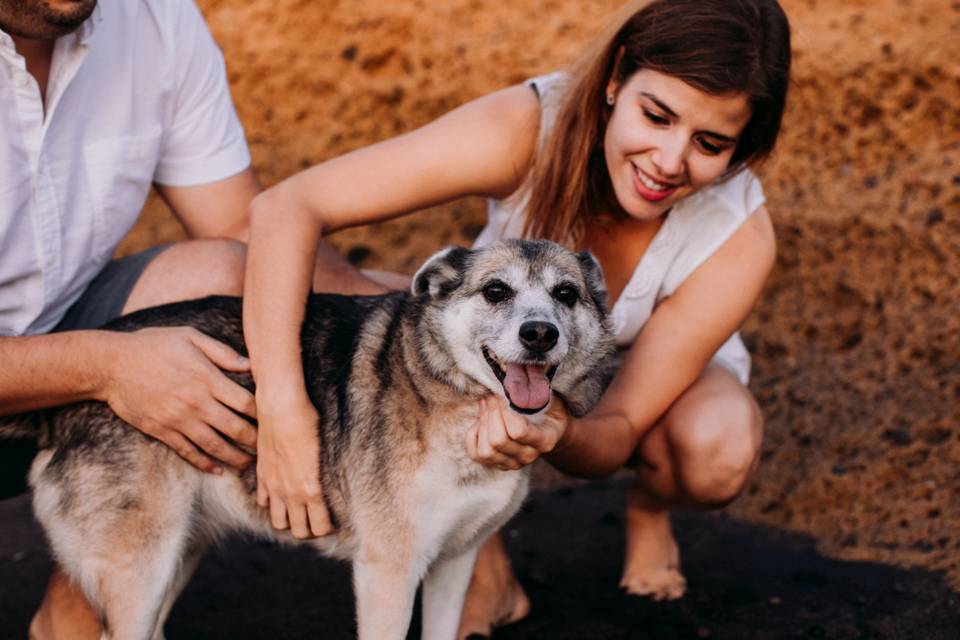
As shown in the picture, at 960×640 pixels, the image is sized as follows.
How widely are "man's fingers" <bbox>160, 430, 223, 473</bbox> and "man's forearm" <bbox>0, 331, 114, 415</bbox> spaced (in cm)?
24

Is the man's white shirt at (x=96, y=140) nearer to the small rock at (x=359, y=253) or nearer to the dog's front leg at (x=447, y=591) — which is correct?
the dog's front leg at (x=447, y=591)

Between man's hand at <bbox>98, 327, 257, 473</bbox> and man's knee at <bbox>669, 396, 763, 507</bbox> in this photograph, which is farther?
man's knee at <bbox>669, 396, 763, 507</bbox>

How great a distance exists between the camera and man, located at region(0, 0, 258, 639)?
304 centimetres

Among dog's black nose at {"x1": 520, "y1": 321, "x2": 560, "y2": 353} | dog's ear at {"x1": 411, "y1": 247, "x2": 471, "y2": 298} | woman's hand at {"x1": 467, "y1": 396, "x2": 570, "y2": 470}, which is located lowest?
woman's hand at {"x1": 467, "y1": 396, "x2": 570, "y2": 470}

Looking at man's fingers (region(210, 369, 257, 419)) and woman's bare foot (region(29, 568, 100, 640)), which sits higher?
man's fingers (region(210, 369, 257, 419))

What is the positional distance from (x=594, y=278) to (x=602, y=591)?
139 centimetres

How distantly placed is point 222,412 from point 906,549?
2780 mm

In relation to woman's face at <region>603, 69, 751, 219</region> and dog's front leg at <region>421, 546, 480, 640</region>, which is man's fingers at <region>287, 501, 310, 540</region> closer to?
dog's front leg at <region>421, 546, 480, 640</region>

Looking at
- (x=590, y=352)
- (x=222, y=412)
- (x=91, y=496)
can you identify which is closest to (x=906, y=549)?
(x=590, y=352)

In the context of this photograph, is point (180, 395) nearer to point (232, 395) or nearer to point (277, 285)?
point (232, 395)

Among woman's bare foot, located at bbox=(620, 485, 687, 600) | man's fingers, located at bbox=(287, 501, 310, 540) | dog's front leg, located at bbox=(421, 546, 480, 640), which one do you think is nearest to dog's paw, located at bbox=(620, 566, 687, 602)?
woman's bare foot, located at bbox=(620, 485, 687, 600)

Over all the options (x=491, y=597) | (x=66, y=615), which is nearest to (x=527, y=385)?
(x=491, y=597)

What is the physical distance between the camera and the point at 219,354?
317 centimetres

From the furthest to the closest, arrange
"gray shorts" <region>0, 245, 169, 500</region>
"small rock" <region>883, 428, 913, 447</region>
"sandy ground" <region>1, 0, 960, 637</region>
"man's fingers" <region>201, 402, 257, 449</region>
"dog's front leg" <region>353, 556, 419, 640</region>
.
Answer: "small rock" <region>883, 428, 913, 447</region>
"sandy ground" <region>1, 0, 960, 637</region>
"gray shorts" <region>0, 245, 169, 500</region>
"man's fingers" <region>201, 402, 257, 449</region>
"dog's front leg" <region>353, 556, 419, 640</region>
